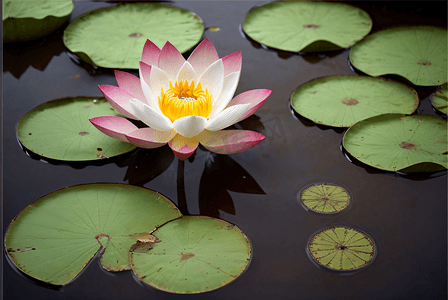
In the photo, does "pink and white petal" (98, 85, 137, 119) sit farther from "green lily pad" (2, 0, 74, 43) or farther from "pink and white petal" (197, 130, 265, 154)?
"green lily pad" (2, 0, 74, 43)

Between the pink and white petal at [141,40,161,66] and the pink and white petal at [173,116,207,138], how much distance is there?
411 mm

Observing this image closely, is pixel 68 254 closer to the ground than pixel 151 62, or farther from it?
closer to the ground

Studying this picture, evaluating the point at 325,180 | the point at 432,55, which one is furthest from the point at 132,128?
the point at 432,55

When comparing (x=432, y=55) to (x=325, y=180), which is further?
(x=432, y=55)

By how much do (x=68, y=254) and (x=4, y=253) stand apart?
8.1 inches

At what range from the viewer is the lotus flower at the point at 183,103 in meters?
1.29

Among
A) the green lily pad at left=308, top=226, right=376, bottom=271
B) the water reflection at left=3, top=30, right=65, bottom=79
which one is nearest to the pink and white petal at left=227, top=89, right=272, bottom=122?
the green lily pad at left=308, top=226, right=376, bottom=271

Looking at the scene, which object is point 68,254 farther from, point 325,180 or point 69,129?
point 325,180

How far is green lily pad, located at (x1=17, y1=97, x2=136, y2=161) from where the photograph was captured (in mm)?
1438

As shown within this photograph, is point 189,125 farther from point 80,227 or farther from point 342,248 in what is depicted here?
point 342,248

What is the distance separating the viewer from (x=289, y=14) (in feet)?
7.45

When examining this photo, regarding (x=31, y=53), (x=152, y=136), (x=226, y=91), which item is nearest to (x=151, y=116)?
(x=152, y=136)

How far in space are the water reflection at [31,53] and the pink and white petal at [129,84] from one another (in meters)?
0.67

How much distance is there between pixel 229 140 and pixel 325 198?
0.40 meters
